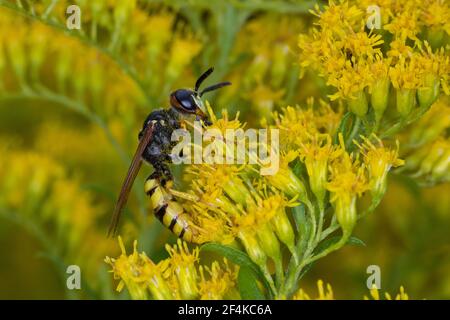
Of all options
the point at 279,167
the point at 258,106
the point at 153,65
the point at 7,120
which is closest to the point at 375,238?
the point at 258,106

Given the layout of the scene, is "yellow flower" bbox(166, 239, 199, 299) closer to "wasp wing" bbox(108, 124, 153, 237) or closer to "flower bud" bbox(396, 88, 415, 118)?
"wasp wing" bbox(108, 124, 153, 237)

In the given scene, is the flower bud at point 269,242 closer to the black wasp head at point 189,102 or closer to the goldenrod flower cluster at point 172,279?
the goldenrod flower cluster at point 172,279

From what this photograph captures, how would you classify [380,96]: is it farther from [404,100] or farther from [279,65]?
[279,65]

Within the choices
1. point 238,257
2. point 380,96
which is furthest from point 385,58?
point 238,257

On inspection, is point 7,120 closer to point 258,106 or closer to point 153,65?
point 153,65

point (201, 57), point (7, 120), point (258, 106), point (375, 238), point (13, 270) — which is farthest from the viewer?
point (7, 120)

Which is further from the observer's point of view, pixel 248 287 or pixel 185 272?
pixel 185 272
